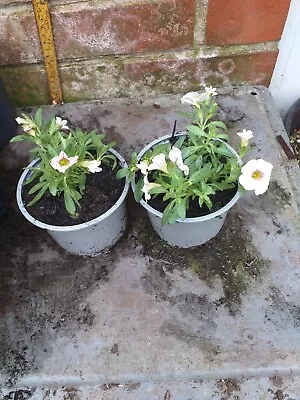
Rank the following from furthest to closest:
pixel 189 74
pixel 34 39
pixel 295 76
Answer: pixel 295 76, pixel 189 74, pixel 34 39

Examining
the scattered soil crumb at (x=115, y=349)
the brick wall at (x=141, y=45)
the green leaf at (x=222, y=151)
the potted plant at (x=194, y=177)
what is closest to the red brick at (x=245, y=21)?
the brick wall at (x=141, y=45)

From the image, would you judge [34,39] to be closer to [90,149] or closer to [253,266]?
[90,149]

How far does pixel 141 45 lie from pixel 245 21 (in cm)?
25

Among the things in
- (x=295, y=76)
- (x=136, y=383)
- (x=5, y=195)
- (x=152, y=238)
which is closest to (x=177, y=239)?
(x=152, y=238)

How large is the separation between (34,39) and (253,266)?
0.72 meters

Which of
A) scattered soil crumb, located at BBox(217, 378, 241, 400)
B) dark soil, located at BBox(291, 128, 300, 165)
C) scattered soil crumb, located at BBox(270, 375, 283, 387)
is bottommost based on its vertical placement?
dark soil, located at BBox(291, 128, 300, 165)

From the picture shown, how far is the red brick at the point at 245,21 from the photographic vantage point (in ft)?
3.61

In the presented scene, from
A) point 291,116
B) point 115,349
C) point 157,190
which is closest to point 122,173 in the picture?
point 157,190

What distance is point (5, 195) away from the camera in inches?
44.6

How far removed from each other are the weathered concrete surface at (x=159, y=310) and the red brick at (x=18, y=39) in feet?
0.92

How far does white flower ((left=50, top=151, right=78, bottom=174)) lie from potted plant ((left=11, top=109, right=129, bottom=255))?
0.10ft

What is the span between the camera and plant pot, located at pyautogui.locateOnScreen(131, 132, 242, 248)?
96 centimetres

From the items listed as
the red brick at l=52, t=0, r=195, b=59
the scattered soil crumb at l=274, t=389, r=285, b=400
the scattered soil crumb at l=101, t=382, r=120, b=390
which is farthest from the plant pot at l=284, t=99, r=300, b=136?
the scattered soil crumb at l=101, t=382, r=120, b=390

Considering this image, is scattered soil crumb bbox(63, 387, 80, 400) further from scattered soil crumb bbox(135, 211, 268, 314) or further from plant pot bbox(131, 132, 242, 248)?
plant pot bbox(131, 132, 242, 248)
